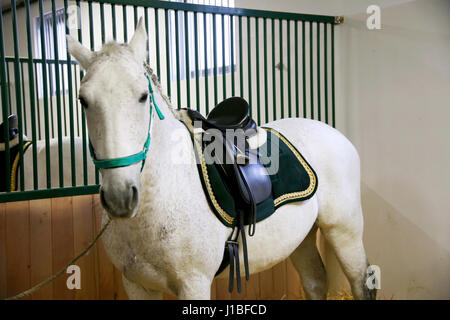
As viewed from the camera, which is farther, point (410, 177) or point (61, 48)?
point (61, 48)

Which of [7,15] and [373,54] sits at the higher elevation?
[7,15]

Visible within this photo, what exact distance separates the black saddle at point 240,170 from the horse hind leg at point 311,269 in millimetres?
645

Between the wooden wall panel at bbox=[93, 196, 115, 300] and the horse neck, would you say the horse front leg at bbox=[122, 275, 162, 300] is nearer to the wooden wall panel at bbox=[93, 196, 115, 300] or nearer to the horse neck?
the horse neck

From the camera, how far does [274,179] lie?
1601 millimetres

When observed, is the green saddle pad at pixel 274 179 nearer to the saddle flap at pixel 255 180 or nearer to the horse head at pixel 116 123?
the saddle flap at pixel 255 180

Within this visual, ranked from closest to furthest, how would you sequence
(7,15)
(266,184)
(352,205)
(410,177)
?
1. (266,184)
2. (352,205)
3. (410,177)
4. (7,15)

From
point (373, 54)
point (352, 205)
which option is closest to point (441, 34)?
point (373, 54)

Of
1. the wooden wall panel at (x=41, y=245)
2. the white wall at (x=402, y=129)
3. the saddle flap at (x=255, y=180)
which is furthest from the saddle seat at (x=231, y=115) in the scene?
the white wall at (x=402, y=129)

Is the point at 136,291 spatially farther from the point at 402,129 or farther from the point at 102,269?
the point at 402,129

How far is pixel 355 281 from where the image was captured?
1.92 metres

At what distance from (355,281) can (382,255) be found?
28.3 inches

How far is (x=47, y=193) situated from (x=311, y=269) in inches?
48.6

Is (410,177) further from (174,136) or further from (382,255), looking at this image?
(174,136)

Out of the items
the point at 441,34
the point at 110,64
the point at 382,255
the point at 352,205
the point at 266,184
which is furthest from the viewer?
the point at 382,255
